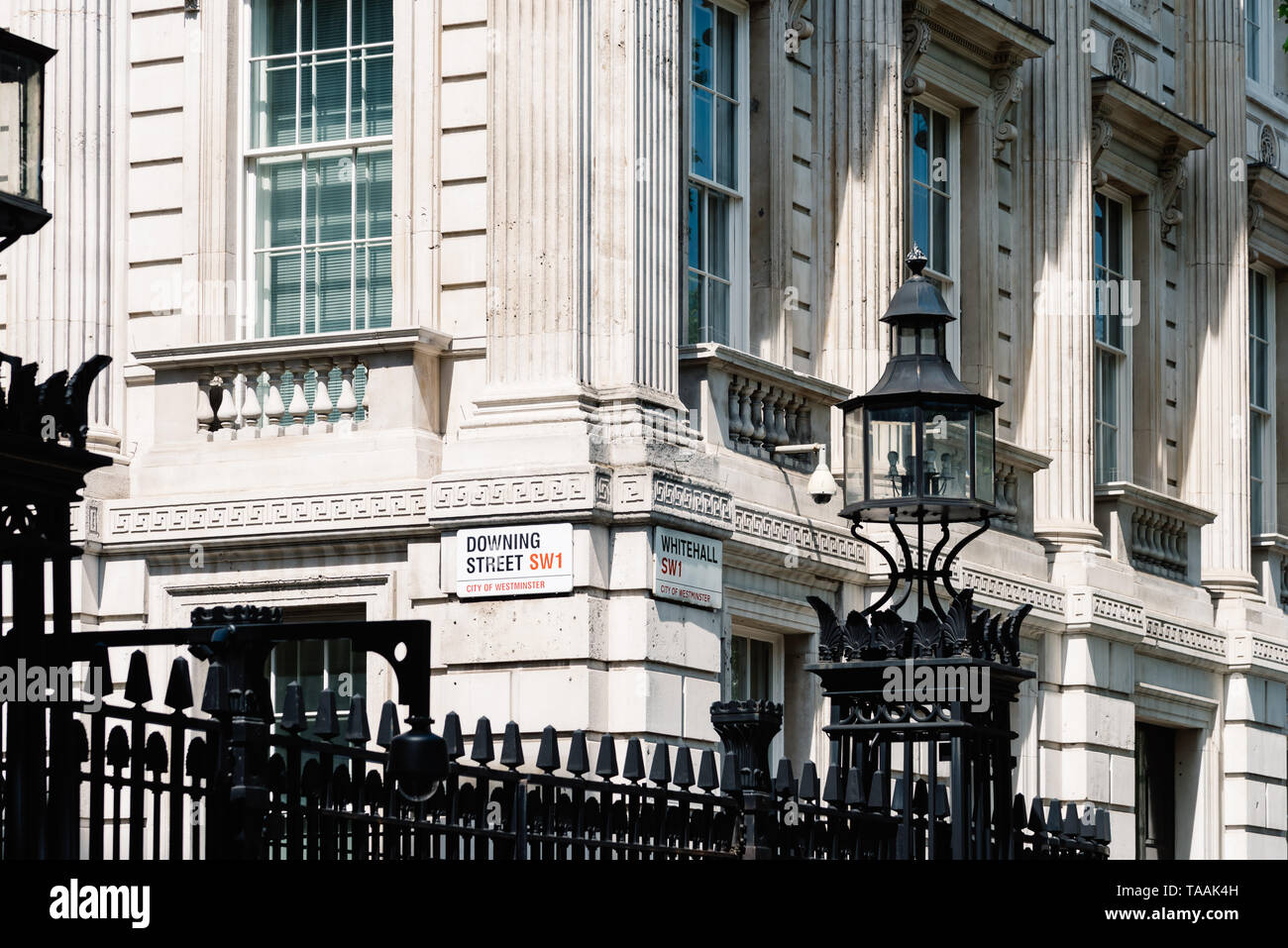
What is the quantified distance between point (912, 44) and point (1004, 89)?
6.96 feet

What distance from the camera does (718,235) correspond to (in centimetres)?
2081

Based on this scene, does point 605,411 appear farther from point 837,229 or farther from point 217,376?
point 837,229

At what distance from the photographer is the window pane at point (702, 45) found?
20531mm

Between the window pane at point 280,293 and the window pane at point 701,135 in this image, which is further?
the window pane at point 701,135

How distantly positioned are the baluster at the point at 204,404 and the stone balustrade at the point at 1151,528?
10.3 metres

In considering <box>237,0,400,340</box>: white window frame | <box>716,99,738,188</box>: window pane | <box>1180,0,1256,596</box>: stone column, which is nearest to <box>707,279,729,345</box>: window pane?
<box>716,99,738,188</box>: window pane

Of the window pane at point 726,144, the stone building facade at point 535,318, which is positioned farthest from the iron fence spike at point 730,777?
the window pane at point 726,144

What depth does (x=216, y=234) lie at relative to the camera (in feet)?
64.0

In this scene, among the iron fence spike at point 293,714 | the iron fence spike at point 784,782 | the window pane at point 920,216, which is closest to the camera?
the iron fence spike at point 293,714

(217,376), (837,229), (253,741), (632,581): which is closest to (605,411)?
(632,581)

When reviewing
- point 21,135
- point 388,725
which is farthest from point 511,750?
point 21,135

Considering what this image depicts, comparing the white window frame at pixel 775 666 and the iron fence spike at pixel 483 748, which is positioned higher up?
the white window frame at pixel 775 666

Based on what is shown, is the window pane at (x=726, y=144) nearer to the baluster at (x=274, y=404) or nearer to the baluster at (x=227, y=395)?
the baluster at (x=274, y=404)

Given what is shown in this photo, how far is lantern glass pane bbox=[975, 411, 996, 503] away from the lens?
13.7 metres
